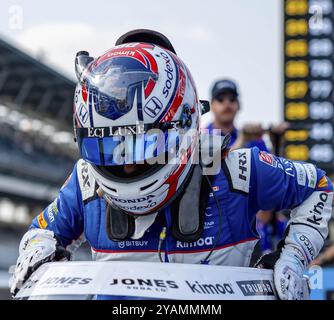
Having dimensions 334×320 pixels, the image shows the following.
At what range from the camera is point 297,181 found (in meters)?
3.46

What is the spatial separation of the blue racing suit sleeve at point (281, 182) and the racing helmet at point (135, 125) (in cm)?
37

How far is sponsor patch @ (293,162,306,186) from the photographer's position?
3.46 m

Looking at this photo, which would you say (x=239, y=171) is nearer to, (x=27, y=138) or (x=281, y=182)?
(x=281, y=182)

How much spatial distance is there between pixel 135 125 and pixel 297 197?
0.91 meters

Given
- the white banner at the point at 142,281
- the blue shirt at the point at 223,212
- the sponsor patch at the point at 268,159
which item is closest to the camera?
the white banner at the point at 142,281

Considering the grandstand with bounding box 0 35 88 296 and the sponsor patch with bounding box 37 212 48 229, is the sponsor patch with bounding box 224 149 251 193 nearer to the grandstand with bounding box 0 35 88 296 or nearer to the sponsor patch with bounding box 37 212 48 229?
the sponsor patch with bounding box 37 212 48 229

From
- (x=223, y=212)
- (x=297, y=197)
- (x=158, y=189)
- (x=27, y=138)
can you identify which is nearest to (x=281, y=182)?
(x=297, y=197)

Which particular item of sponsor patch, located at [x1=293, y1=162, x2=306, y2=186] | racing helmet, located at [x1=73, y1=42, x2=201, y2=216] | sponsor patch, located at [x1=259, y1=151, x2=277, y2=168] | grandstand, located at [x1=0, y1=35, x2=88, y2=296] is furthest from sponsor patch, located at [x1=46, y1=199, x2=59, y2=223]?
grandstand, located at [x1=0, y1=35, x2=88, y2=296]

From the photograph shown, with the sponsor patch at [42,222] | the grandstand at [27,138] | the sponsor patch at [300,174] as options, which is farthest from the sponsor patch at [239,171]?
the grandstand at [27,138]

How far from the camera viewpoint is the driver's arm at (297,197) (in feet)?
10.9

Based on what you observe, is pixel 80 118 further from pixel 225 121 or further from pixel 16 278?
pixel 225 121

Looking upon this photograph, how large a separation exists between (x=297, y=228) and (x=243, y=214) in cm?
24

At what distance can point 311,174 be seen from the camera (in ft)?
11.5

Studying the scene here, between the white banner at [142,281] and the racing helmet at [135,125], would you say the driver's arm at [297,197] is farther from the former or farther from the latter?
the white banner at [142,281]
